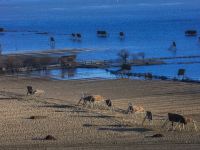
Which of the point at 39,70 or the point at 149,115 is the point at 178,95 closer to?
the point at 149,115

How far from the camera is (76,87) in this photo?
141 feet

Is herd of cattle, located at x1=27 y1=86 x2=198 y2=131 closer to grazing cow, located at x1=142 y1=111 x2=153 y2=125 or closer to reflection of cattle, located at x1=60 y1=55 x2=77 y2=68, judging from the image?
grazing cow, located at x1=142 y1=111 x2=153 y2=125

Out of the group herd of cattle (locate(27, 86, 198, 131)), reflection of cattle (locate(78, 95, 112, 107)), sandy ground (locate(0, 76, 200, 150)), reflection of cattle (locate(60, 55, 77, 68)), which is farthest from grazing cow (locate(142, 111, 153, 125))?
reflection of cattle (locate(60, 55, 77, 68))

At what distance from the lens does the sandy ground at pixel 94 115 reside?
23.4 metres

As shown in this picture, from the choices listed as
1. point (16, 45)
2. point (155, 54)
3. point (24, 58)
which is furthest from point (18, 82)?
point (16, 45)

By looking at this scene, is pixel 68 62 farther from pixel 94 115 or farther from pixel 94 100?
pixel 94 115

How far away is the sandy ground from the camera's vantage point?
76.7 ft

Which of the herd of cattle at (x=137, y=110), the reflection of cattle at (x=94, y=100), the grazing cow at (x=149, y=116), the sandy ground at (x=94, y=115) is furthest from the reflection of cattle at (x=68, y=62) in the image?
the grazing cow at (x=149, y=116)

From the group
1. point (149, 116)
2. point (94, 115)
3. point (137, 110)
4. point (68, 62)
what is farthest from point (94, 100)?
point (68, 62)

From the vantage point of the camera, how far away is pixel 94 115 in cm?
3002

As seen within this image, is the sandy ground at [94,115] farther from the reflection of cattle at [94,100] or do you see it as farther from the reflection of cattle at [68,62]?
the reflection of cattle at [68,62]

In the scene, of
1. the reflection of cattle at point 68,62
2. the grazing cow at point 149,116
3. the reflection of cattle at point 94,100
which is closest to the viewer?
the grazing cow at point 149,116

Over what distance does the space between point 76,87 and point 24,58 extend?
63.8 feet

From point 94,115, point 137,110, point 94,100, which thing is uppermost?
point 94,100
